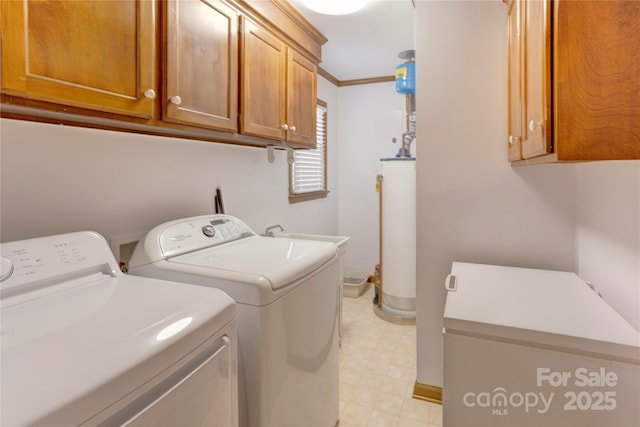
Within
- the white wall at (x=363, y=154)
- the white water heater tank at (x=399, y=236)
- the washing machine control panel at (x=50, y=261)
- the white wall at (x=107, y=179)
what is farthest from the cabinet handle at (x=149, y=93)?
the white wall at (x=363, y=154)

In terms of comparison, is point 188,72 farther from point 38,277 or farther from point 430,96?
point 430,96

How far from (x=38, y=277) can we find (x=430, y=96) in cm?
193

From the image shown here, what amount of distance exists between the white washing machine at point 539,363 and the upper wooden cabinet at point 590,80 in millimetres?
563

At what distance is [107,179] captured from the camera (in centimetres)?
146

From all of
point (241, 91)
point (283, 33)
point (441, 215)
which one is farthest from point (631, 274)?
point (283, 33)

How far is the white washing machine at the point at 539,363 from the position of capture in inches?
40.9

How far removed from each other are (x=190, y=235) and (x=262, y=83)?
94 cm

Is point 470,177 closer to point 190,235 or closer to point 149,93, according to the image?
point 190,235

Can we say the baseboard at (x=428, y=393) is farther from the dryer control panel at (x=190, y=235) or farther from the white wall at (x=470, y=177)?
the dryer control panel at (x=190, y=235)

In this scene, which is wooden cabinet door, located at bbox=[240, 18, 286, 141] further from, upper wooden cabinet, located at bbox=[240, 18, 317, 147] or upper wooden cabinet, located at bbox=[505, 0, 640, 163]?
upper wooden cabinet, located at bbox=[505, 0, 640, 163]

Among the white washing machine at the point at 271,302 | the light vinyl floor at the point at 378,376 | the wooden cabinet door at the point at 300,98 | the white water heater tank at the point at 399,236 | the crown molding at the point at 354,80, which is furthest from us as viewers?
the crown molding at the point at 354,80

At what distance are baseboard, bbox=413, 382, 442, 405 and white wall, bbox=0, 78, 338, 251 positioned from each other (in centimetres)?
152

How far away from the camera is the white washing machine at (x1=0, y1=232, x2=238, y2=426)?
0.59 metres

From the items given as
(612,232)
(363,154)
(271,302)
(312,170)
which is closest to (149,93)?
(271,302)
